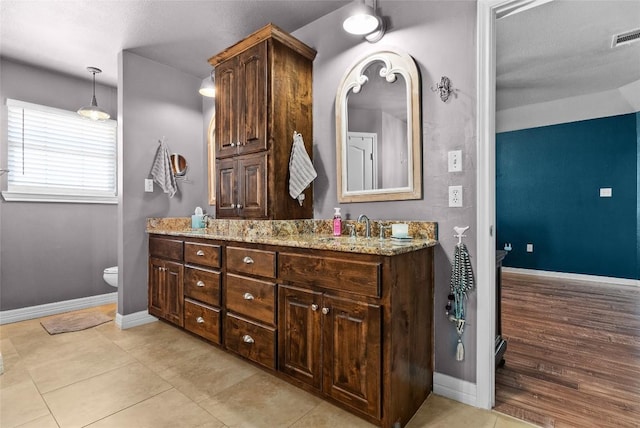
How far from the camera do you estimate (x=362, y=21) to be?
1.95m

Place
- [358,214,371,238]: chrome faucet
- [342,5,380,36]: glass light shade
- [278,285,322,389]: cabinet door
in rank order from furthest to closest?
[358,214,371,238]: chrome faucet → [342,5,380,36]: glass light shade → [278,285,322,389]: cabinet door

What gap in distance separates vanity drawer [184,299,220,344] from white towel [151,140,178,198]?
1252 millimetres

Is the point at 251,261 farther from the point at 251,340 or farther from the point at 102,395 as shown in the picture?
the point at 102,395

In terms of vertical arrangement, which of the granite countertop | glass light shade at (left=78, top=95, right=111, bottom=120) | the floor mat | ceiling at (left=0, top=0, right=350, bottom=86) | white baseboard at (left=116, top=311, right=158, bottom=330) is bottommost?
the floor mat

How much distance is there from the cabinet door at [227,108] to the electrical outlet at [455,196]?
5.35 ft

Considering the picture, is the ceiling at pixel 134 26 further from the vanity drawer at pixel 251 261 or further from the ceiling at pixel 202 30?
the vanity drawer at pixel 251 261

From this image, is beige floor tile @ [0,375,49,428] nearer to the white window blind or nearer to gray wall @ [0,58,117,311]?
gray wall @ [0,58,117,311]

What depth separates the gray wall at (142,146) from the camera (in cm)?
294

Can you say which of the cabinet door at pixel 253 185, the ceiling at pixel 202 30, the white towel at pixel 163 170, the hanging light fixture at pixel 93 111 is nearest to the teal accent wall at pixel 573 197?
the ceiling at pixel 202 30

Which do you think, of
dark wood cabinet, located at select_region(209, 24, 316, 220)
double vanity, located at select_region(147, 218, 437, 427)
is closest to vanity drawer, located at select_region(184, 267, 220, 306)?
double vanity, located at select_region(147, 218, 437, 427)

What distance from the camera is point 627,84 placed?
4.19 m

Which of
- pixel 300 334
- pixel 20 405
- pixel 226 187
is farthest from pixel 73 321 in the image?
pixel 300 334

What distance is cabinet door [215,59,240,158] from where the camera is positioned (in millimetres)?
2512

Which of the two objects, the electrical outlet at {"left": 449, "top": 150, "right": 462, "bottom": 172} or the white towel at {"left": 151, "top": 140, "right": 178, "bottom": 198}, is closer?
the electrical outlet at {"left": 449, "top": 150, "right": 462, "bottom": 172}
